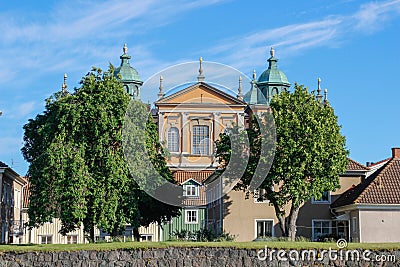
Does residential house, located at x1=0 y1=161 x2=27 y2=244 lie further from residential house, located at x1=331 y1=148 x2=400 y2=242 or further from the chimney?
the chimney

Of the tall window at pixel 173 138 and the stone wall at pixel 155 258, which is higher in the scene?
the tall window at pixel 173 138

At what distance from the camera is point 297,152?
35.3 metres

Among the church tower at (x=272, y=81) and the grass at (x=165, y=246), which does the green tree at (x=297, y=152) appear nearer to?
the grass at (x=165, y=246)

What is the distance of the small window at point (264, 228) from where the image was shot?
39.6 meters

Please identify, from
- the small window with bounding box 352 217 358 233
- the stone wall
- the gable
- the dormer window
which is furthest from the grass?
the gable

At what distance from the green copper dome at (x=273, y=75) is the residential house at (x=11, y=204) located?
101 ft

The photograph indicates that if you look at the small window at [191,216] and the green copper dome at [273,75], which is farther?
the green copper dome at [273,75]

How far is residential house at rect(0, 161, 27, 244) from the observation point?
41.9 metres

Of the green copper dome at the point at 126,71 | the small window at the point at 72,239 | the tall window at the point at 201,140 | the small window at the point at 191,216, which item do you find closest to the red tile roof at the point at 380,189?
the small window at the point at 191,216

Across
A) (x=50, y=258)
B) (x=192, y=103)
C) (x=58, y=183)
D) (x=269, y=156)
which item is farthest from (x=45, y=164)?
(x=192, y=103)

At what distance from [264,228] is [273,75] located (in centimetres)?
3521

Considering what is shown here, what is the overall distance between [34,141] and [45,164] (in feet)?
14.3

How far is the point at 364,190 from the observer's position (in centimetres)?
3672

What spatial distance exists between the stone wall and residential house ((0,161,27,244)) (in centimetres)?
1554
